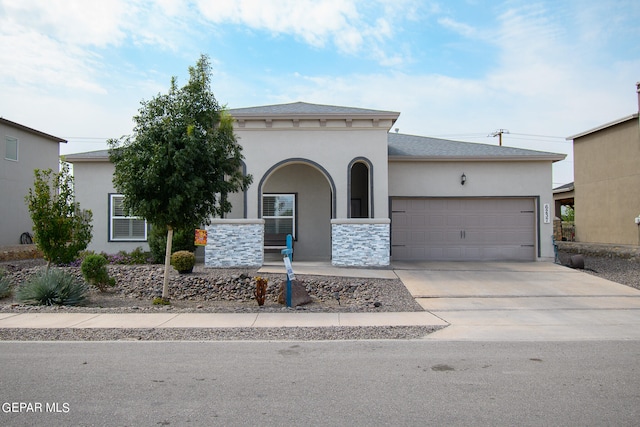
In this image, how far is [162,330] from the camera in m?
9.10

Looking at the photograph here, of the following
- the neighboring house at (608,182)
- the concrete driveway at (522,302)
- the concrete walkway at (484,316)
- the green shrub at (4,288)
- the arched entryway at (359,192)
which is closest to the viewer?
the concrete driveway at (522,302)

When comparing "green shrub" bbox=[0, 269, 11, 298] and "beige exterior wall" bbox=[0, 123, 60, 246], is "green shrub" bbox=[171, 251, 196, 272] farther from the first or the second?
"beige exterior wall" bbox=[0, 123, 60, 246]

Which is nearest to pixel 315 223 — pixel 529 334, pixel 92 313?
pixel 92 313

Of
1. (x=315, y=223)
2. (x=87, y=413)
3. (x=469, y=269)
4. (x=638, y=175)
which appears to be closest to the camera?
(x=87, y=413)

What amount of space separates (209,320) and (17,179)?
69.0ft

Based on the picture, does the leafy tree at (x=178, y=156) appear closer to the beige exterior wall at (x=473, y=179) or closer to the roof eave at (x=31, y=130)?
the beige exterior wall at (x=473, y=179)

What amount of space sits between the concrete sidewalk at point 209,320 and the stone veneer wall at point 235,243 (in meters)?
5.81

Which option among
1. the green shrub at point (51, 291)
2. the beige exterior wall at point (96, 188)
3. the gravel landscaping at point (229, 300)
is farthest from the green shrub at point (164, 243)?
the green shrub at point (51, 291)

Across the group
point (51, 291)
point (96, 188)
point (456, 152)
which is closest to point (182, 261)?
point (51, 291)

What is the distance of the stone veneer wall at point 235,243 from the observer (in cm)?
1645

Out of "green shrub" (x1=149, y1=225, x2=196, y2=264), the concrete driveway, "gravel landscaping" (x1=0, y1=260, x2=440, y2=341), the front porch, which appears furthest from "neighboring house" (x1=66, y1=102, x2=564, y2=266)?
"gravel landscaping" (x1=0, y1=260, x2=440, y2=341)

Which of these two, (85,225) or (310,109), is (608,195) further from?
(85,225)

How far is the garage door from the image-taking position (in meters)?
19.0

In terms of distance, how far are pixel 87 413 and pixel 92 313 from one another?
20.5ft
